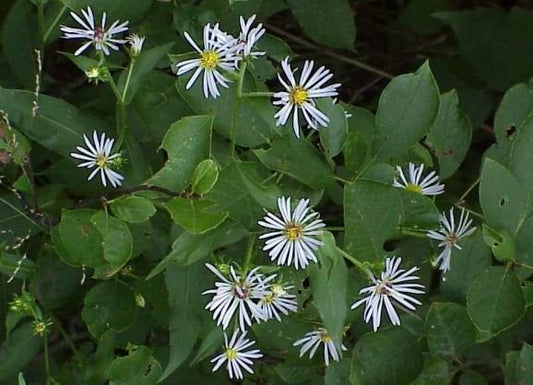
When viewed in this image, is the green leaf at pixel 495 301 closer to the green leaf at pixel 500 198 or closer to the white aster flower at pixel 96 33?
the green leaf at pixel 500 198

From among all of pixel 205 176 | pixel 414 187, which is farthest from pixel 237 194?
pixel 414 187

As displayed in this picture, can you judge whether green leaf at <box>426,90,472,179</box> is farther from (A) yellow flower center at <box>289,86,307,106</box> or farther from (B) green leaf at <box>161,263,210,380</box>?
(B) green leaf at <box>161,263,210,380</box>

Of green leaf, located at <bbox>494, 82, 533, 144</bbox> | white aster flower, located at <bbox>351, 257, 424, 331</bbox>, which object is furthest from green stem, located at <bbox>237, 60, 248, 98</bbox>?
green leaf, located at <bbox>494, 82, 533, 144</bbox>

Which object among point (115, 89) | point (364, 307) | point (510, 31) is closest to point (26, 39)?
point (115, 89)

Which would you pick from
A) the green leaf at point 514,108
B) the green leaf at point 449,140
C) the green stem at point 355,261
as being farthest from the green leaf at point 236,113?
the green leaf at point 514,108

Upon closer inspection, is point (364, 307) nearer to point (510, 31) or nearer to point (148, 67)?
point (148, 67)

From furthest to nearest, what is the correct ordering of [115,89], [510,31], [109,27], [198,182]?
[510,31] < [109,27] < [115,89] < [198,182]

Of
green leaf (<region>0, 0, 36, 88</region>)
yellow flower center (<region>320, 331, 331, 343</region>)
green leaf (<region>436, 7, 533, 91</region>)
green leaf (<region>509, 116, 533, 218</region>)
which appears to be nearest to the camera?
green leaf (<region>509, 116, 533, 218</region>)
